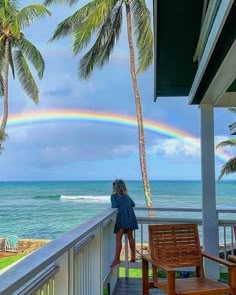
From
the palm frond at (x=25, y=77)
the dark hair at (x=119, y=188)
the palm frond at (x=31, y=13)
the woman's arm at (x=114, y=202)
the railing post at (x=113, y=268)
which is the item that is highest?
the palm frond at (x=31, y=13)

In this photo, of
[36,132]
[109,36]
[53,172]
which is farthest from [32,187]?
[109,36]

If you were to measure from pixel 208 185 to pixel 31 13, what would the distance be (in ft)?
47.2

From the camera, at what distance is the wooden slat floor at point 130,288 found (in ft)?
14.5

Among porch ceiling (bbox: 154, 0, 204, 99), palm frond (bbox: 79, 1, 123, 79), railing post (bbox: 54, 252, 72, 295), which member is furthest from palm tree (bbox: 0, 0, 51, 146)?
railing post (bbox: 54, 252, 72, 295)

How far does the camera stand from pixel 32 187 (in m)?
48.2

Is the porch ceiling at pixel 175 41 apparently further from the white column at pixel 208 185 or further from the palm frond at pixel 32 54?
the palm frond at pixel 32 54

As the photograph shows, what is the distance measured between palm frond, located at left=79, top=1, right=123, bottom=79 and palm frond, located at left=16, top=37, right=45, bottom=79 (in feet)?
11.9

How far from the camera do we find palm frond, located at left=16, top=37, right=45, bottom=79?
60.1 ft

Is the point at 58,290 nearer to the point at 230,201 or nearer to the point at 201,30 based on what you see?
the point at 201,30

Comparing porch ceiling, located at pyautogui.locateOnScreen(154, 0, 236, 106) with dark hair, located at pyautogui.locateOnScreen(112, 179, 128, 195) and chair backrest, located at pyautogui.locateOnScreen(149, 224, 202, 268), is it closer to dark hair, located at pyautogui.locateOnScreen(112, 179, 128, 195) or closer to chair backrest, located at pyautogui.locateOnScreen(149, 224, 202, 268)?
dark hair, located at pyautogui.locateOnScreen(112, 179, 128, 195)

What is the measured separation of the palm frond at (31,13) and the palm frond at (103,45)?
337cm

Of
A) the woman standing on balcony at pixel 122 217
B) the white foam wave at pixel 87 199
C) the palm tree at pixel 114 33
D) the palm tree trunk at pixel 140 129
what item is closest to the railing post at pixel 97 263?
the woman standing on balcony at pixel 122 217

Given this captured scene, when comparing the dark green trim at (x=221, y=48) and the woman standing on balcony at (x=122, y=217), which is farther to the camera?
the woman standing on balcony at (x=122, y=217)

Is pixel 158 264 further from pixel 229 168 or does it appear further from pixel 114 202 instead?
pixel 229 168
